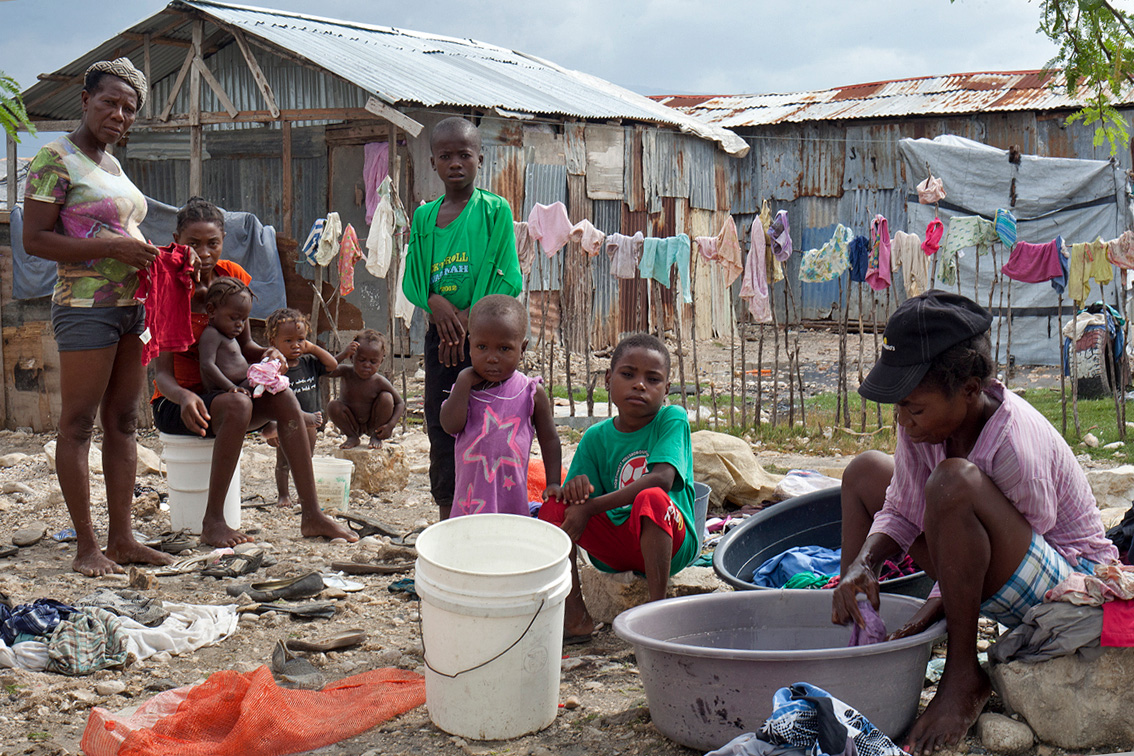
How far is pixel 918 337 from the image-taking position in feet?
8.03

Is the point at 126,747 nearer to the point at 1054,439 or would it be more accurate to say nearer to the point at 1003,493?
the point at 1003,493

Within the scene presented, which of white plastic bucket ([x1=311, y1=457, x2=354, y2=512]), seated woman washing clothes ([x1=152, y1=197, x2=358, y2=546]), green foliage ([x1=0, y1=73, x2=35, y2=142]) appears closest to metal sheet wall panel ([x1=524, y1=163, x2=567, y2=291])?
white plastic bucket ([x1=311, y1=457, x2=354, y2=512])

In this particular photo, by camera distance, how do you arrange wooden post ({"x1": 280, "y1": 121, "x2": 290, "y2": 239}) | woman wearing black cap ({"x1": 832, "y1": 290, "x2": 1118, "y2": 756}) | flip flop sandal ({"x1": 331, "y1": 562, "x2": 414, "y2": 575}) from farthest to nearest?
1. wooden post ({"x1": 280, "y1": 121, "x2": 290, "y2": 239})
2. flip flop sandal ({"x1": 331, "y1": 562, "x2": 414, "y2": 575})
3. woman wearing black cap ({"x1": 832, "y1": 290, "x2": 1118, "y2": 756})

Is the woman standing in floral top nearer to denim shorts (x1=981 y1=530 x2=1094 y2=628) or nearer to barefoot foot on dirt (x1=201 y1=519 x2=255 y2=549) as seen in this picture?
barefoot foot on dirt (x1=201 y1=519 x2=255 y2=549)

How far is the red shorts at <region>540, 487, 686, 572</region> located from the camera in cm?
315

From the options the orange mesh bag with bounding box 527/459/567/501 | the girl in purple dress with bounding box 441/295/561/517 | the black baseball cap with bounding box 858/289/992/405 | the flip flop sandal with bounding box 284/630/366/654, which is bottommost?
the flip flop sandal with bounding box 284/630/366/654

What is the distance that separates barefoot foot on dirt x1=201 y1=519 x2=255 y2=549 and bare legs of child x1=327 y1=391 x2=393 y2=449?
152cm

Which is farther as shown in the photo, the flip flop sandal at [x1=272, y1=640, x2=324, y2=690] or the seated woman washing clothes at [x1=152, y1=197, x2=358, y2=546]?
the seated woman washing clothes at [x1=152, y1=197, x2=358, y2=546]

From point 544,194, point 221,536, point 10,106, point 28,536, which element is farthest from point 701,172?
point 10,106

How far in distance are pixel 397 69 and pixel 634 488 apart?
10.2 metres

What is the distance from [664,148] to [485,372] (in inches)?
468

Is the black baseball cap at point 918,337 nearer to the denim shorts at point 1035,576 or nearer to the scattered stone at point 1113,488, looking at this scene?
the denim shorts at point 1035,576

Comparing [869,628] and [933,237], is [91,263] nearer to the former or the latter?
[869,628]

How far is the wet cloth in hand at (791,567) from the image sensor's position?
368cm
